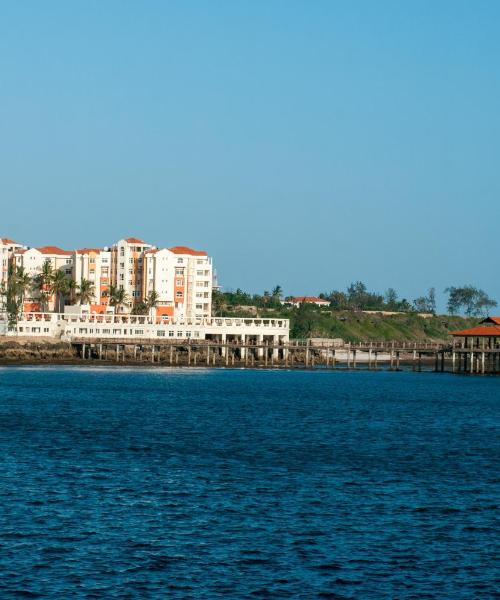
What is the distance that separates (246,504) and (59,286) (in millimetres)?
132206

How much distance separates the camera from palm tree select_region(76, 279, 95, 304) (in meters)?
167

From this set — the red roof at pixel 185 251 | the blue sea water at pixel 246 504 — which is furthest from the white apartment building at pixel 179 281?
the blue sea water at pixel 246 504

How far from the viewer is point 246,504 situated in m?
38.8

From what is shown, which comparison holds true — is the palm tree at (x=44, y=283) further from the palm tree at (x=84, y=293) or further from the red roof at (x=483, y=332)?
the red roof at (x=483, y=332)

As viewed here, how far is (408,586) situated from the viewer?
29078 mm

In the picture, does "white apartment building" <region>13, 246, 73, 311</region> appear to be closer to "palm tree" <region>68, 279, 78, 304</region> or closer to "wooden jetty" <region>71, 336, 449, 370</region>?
"palm tree" <region>68, 279, 78, 304</region>

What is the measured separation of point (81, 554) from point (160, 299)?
134865 millimetres

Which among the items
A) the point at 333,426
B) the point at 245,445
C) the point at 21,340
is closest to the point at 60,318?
the point at 21,340

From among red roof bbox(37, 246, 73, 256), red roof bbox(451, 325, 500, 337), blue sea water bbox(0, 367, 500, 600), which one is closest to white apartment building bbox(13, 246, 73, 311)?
red roof bbox(37, 246, 73, 256)

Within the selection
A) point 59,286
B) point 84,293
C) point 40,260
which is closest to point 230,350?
point 84,293

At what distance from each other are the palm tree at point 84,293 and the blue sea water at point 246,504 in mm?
90205

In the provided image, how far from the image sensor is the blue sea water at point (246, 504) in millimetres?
29516

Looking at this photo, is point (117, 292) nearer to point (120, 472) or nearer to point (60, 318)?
point (60, 318)

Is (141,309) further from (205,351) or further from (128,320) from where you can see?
(205,351)
